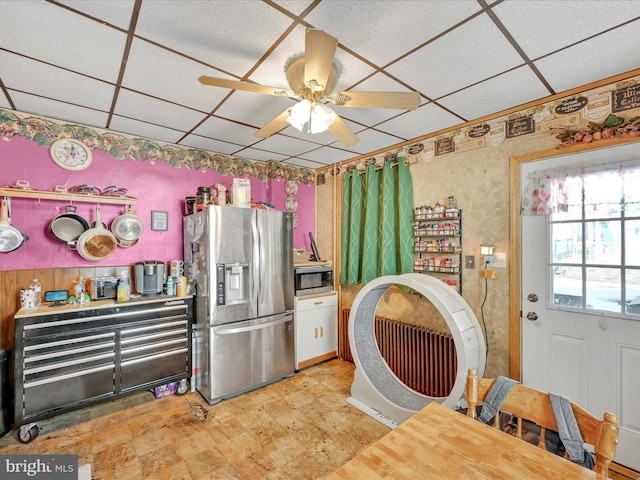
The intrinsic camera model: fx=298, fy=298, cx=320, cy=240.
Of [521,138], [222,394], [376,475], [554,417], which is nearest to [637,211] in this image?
[521,138]

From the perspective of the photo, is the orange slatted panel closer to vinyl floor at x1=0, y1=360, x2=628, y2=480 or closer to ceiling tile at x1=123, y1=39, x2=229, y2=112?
vinyl floor at x1=0, y1=360, x2=628, y2=480

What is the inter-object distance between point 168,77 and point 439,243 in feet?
8.56

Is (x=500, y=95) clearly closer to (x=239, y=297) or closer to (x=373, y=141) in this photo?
(x=373, y=141)

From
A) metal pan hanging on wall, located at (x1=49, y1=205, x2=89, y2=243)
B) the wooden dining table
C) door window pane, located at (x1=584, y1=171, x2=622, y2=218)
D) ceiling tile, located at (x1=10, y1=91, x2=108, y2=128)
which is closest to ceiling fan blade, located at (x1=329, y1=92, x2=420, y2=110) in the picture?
door window pane, located at (x1=584, y1=171, x2=622, y2=218)

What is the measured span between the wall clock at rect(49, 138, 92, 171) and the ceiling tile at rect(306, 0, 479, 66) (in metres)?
2.58

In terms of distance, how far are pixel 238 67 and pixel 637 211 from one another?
2.71 metres

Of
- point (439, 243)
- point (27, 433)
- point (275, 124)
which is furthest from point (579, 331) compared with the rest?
point (27, 433)

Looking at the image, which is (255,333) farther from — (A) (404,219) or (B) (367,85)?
(B) (367,85)

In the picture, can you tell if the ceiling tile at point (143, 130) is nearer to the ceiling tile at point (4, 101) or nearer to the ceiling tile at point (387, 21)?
the ceiling tile at point (4, 101)

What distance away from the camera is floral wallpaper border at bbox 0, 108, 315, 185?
8.35ft

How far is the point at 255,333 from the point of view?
3111 millimetres

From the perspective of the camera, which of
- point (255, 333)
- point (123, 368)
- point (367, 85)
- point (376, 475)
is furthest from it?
point (255, 333)

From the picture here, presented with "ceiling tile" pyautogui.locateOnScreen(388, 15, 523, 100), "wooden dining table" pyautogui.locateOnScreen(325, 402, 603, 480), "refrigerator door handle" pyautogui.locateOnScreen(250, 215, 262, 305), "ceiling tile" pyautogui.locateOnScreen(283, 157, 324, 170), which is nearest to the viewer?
"wooden dining table" pyautogui.locateOnScreen(325, 402, 603, 480)

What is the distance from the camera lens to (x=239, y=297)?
3.04 metres
